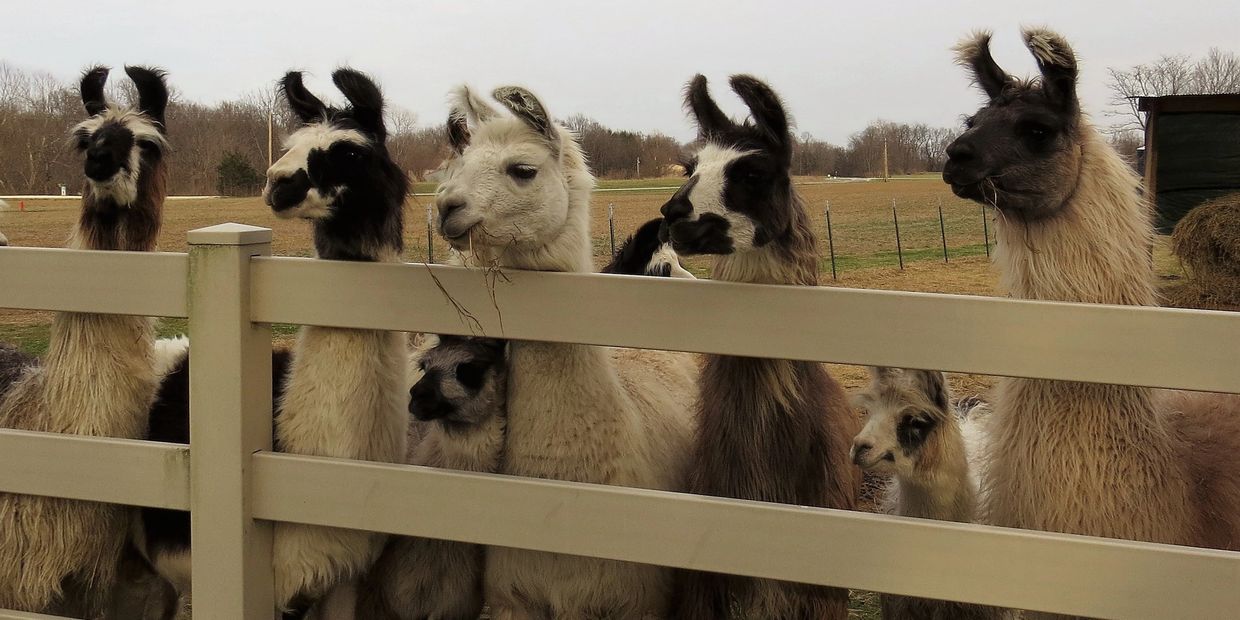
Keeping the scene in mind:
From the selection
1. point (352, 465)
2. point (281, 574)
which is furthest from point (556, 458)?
point (281, 574)

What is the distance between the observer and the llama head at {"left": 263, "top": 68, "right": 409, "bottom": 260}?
319 cm

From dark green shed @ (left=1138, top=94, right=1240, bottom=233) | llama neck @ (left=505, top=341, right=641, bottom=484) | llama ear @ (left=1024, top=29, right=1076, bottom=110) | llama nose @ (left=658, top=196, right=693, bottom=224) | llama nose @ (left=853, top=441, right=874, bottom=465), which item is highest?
dark green shed @ (left=1138, top=94, right=1240, bottom=233)

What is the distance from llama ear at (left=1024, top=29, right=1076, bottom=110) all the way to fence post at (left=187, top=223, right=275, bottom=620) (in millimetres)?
2283

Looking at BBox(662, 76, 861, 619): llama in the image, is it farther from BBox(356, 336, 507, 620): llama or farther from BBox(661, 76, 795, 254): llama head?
BBox(356, 336, 507, 620): llama

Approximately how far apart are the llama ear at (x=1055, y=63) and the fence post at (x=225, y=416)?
2283mm

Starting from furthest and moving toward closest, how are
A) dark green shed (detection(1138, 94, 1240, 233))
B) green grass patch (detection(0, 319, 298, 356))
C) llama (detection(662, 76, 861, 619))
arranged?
dark green shed (detection(1138, 94, 1240, 233)) < green grass patch (detection(0, 319, 298, 356)) < llama (detection(662, 76, 861, 619))

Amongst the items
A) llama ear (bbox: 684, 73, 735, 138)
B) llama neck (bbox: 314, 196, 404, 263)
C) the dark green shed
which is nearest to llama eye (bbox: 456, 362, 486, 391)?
llama neck (bbox: 314, 196, 404, 263)

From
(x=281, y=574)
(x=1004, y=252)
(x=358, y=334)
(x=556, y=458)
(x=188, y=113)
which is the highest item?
(x=188, y=113)

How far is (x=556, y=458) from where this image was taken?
3.17 metres

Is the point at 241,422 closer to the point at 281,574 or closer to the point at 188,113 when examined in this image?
the point at 281,574

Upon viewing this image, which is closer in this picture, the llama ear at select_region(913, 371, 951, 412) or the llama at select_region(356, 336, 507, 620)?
the llama at select_region(356, 336, 507, 620)

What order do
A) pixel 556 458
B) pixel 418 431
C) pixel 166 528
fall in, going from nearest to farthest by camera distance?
1. pixel 556 458
2. pixel 166 528
3. pixel 418 431

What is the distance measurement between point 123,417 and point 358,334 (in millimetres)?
1011

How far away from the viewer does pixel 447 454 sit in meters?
3.37
